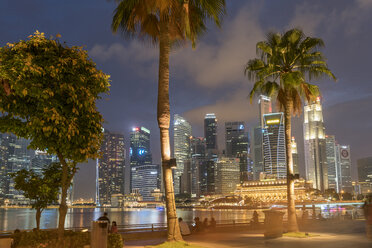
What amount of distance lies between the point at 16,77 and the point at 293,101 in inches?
678

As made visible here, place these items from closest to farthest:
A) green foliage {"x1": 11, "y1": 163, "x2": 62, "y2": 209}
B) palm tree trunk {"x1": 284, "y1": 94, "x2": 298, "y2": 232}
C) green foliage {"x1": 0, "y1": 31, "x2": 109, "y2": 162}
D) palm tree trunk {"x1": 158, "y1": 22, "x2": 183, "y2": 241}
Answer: green foliage {"x1": 0, "y1": 31, "x2": 109, "y2": 162}
palm tree trunk {"x1": 158, "y1": 22, "x2": 183, "y2": 241}
green foliage {"x1": 11, "y1": 163, "x2": 62, "y2": 209}
palm tree trunk {"x1": 284, "y1": 94, "x2": 298, "y2": 232}

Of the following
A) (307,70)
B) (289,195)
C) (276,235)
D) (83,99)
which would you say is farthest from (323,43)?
(83,99)

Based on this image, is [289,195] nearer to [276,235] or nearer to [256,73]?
[276,235]

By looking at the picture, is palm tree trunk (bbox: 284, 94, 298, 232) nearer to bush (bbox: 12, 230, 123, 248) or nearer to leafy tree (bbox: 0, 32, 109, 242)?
bush (bbox: 12, 230, 123, 248)

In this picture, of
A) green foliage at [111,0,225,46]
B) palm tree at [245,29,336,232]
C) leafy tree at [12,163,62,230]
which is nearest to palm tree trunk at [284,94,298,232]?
palm tree at [245,29,336,232]

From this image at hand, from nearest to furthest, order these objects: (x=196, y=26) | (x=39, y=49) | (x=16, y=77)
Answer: (x=16, y=77) < (x=39, y=49) < (x=196, y=26)

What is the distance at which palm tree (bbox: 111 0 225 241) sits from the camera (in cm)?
1333

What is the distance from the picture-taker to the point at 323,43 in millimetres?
21156

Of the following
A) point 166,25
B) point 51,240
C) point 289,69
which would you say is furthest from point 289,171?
point 51,240

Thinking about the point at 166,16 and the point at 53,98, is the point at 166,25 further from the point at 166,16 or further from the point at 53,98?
the point at 53,98

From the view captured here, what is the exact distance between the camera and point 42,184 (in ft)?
63.2

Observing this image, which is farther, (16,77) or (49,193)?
(49,193)

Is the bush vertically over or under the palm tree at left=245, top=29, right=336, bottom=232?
under

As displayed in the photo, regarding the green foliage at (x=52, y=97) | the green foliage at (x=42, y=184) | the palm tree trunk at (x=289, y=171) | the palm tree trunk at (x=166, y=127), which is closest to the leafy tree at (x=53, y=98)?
the green foliage at (x=52, y=97)
